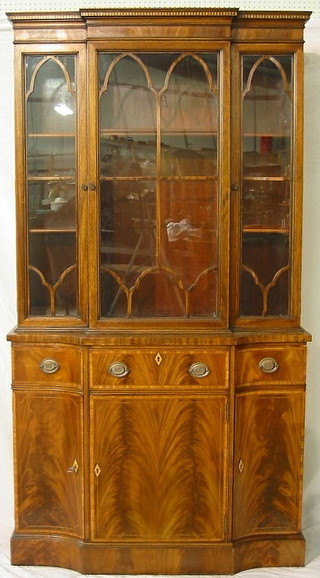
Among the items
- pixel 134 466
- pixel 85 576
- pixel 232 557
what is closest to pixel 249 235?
pixel 134 466

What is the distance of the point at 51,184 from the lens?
2537mm

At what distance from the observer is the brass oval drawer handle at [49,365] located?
2.55m

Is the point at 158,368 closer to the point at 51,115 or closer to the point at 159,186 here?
the point at 159,186

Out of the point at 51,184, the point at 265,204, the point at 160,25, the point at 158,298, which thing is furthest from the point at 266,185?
the point at 51,184

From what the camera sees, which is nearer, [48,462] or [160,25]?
[160,25]

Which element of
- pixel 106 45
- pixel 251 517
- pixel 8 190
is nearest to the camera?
pixel 106 45

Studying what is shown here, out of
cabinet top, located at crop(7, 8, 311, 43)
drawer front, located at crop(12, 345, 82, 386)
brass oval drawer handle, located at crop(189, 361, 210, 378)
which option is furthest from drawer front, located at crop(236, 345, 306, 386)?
cabinet top, located at crop(7, 8, 311, 43)

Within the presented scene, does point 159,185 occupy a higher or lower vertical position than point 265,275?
higher

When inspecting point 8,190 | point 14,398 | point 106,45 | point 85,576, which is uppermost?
point 106,45

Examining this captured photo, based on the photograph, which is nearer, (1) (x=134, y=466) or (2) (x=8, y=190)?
(1) (x=134, y=466)

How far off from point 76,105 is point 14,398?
105 cm

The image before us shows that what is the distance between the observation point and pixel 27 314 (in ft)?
8.44

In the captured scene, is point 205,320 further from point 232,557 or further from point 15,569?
point 15,569

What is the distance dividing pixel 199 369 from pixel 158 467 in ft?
1.25
